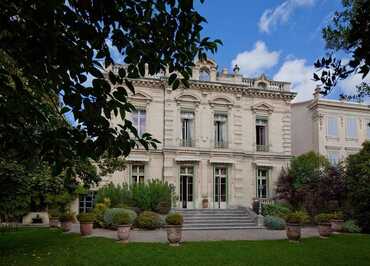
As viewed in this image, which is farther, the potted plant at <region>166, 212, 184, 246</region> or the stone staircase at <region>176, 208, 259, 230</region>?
the stone staircase at <region>176, 208, 259, 230</region>

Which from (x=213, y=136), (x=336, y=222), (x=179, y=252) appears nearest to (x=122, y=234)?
(x=179, y=252)

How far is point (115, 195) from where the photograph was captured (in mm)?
20953

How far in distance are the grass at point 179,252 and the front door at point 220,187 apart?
10.6 metres

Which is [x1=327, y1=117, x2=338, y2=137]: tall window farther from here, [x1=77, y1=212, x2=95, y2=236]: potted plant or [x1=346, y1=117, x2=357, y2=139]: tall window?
[x1=77, y1=212, x2=95, y2=236]: potted plant

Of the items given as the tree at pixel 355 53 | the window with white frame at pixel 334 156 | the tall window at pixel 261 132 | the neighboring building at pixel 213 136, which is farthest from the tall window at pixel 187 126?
the tree at pixel 355 53

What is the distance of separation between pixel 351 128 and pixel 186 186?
48.2 ft

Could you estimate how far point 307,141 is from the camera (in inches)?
1217

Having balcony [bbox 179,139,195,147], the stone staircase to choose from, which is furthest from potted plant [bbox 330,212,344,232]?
balcony [bbox 179,139,195,147]

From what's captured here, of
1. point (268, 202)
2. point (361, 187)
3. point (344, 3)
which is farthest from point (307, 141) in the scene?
point (344, 3)

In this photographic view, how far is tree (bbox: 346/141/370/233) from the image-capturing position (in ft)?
61.3

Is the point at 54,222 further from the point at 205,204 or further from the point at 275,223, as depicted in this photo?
the point at 275,223

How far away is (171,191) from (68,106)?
64.9ft

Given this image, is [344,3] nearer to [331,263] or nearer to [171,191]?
[331,263]

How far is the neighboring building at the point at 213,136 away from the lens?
24.1 meters
